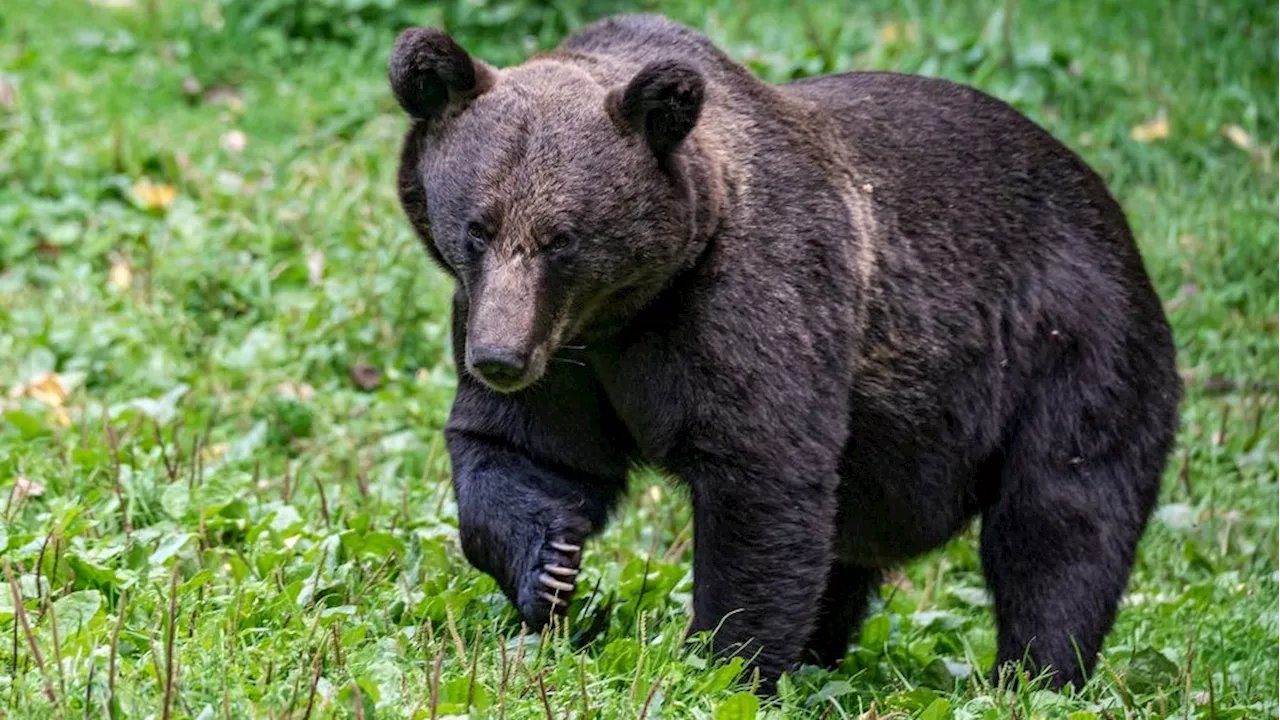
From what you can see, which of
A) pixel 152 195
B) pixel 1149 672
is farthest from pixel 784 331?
pixel 152 195

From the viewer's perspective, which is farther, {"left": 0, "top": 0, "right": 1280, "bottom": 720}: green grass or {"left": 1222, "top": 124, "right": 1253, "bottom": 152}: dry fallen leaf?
{"left": 1222, "top": 124, "right": 1253, "bottom": 152}: dry fallen leaf

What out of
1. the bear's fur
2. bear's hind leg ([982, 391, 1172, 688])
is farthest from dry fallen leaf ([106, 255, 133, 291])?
bear's hind leg ([982, 391, 1172, 688])

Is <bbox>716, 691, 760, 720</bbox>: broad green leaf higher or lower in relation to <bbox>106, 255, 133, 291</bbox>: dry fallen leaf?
lower

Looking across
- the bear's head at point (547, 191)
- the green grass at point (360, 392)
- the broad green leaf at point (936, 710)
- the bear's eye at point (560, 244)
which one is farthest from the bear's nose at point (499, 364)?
the broad green leaf at point (936, 710)

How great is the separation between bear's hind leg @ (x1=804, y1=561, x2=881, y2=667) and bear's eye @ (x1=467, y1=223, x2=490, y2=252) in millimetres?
2014

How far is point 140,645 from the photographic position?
450 centimetres

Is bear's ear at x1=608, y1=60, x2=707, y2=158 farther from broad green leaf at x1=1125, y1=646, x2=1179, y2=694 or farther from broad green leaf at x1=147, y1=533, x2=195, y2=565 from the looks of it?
broad green leaf at x1=1125, y1=646, x2=1179, y2=694

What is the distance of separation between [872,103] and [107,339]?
3635 mm

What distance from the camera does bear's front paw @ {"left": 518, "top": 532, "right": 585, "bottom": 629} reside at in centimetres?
504

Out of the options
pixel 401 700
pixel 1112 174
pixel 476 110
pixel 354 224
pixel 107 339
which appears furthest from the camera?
pixel 1112 174

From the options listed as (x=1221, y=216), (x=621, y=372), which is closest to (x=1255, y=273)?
(x=1221, y=216)

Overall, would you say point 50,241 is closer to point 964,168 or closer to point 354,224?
point 354,224

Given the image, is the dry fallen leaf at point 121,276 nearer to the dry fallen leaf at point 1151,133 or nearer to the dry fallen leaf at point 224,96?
the dry fallen leaf at point 224,96

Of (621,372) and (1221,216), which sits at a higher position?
(621,372)
